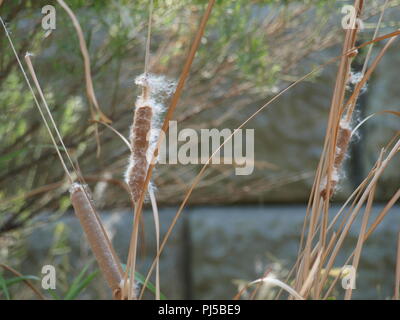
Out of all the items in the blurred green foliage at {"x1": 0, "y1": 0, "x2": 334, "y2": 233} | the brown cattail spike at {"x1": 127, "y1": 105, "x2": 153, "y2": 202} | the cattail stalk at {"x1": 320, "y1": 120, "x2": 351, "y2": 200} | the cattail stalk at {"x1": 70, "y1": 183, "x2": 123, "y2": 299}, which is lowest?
the cattail stalk at {"x1": 70, "y1": 183, "x2": 123, "y2": 299}

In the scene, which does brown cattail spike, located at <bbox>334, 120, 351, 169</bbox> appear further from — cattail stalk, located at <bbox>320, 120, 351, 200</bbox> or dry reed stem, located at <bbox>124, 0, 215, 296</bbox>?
dry reed stem, located at <bbox>124, 0, 215, 296</bbox>

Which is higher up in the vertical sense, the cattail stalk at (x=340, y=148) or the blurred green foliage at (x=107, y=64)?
the blurred green foliage at (x=107, y=64)

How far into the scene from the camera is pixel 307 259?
0.92 ft

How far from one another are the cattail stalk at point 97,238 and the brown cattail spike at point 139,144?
0.02m

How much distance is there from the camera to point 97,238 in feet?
0.79

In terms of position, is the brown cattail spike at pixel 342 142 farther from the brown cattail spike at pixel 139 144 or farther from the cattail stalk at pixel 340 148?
the brown cattail spike at pixel 139 144

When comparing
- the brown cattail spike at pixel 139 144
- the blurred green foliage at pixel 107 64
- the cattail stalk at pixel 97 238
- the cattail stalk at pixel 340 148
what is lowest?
the cattail stalk at pixel 97 238

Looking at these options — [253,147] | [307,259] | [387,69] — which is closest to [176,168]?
[253,147]

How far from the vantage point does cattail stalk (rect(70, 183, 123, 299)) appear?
239mm

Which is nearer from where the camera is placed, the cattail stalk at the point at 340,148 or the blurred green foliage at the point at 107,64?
the cattail stalk at the point at 340,148

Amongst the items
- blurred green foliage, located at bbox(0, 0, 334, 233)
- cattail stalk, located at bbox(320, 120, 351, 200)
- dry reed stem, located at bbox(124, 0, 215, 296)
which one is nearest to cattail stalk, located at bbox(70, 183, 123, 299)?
dry reed stem, located at bbox(124, 0, 215, 296)

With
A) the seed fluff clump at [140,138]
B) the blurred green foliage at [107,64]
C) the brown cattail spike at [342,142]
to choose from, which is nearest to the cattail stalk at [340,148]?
the brown cattail spike at [342,142]

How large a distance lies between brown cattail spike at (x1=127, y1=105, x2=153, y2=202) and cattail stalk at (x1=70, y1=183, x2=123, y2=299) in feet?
0.07

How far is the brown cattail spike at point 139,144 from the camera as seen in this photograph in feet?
0.81
